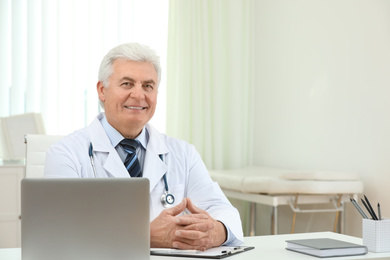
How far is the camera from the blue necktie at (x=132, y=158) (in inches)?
78.1

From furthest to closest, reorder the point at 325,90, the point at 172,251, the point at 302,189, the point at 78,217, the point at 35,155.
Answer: the point at 325,90 → the point at 302,189 → the point at 35,155 → the point at 172,251 → the point at 78,217

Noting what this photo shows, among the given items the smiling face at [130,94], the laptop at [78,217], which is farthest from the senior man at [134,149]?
the laptop at [78,217]

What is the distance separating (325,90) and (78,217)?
302 cm

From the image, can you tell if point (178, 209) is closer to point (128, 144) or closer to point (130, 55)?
point (128, 144)

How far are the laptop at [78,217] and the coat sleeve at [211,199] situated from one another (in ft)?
1.72

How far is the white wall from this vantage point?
11.4 feet

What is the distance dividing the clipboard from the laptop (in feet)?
0.88

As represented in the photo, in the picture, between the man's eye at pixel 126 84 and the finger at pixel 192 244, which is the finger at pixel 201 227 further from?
the man's eye at pixel 126 84

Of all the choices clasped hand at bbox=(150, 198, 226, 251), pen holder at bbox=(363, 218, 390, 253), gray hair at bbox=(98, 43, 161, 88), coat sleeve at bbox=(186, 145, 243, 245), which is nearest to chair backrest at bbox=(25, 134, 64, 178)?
gray hair at bbox=(98, 43, 161, 88)

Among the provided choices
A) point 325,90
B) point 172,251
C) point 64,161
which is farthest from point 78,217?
point 325,90

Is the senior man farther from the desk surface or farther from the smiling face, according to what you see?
the desk surface

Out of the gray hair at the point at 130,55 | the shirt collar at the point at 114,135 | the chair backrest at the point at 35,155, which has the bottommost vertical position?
the chair backrest at the point at 35,155

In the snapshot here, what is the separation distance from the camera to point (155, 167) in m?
1.99

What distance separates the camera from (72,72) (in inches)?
173
